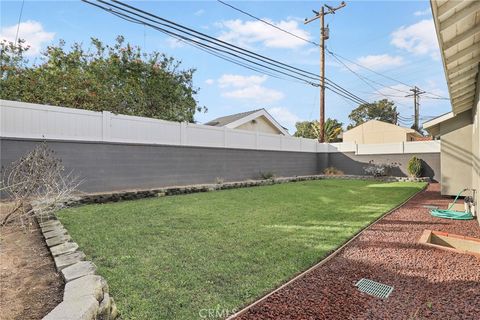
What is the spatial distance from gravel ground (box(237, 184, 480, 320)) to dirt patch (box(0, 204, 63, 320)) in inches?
67.5

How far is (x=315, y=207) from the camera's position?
7156 mm

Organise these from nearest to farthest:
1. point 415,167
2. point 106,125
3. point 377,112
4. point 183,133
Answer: point 106,125, point 183,133, point 415,167, point 377,112

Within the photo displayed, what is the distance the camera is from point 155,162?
9.79 metres

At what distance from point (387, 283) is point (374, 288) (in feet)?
0.75

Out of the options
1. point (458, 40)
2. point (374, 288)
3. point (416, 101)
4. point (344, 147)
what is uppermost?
point (416, 101)

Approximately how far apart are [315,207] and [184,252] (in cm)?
443

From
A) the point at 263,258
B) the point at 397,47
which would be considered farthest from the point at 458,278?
the point at 397,47

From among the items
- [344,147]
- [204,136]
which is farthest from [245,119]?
[344,147]

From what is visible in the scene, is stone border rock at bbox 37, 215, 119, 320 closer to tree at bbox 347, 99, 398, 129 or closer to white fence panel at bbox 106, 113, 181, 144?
white fence panel at bbox 106, 113, 181, 144

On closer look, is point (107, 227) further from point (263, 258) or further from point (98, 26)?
point (98, 26)

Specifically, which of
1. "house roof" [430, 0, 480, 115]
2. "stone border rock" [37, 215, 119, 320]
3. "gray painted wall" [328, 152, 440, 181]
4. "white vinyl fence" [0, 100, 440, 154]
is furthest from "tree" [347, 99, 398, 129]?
"stone border rock" [37, 215, 119, 320]

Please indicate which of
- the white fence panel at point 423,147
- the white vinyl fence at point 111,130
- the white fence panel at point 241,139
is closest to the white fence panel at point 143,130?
the white vinyl fence at point 111,130

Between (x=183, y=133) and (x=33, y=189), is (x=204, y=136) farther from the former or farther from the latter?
(x=33, y=189)

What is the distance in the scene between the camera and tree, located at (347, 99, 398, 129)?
45.4 metres
